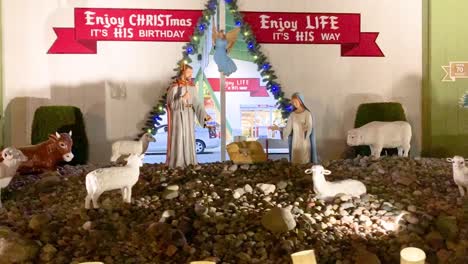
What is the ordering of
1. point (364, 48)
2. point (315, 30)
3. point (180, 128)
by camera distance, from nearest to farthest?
point (180, 128)
point (315, 30)
point (364, 48)

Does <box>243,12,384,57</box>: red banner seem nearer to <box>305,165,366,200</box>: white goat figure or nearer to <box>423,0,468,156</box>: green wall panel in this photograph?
<box>423,0,468,156</box>: green wall panel

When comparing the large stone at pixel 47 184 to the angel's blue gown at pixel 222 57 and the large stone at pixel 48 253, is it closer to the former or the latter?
the large stone at pixel 48 253

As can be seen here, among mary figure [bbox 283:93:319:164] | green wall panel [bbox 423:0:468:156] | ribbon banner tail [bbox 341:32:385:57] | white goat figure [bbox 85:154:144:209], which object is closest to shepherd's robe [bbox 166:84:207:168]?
mary figure [bbox 283:93:319:164]

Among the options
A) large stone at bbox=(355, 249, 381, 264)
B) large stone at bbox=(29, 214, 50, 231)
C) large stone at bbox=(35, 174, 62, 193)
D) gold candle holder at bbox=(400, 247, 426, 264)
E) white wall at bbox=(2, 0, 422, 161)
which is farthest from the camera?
white wall at bbox=(2, 0, 422, 161)

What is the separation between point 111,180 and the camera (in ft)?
14.9

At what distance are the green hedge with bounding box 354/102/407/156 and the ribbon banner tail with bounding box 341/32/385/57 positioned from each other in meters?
0.94

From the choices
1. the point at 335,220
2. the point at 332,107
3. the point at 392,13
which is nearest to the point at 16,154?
the point at 335,220

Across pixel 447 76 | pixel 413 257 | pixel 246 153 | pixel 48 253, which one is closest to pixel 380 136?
pixel 246 153

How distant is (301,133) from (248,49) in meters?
2.39

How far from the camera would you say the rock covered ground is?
3.85m

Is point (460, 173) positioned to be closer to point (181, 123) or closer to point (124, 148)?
point (181, 123)

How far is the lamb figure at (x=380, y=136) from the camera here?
7218 millimetres

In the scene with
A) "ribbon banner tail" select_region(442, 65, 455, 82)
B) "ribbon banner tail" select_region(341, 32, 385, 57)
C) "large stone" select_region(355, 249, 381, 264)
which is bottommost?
"large stone" select_region(355, 249, 381, 264)

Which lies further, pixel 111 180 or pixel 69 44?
pixel 69 44
